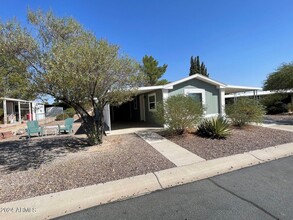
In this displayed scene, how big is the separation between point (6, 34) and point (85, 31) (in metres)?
2.39

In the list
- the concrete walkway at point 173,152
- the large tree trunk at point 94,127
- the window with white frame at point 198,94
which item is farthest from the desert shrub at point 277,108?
the large tree trunk at point 94,127

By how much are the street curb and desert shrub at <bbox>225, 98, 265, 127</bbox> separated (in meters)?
4.76

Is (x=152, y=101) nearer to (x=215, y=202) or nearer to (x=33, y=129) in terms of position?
(x=33, y=129)

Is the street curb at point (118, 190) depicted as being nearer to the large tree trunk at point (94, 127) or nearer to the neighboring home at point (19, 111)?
the large tree trunk at point (94, 127)

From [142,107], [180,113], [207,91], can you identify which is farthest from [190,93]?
[180,113]

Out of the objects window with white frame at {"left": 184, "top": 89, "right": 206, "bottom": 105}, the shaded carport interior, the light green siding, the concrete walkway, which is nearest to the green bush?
the concrete walkway

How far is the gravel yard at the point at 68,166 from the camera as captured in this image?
425cm

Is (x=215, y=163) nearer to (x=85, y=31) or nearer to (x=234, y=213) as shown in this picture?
(x=234, y=213)

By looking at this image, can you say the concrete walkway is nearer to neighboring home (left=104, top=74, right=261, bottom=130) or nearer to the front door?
neighboring home (left=104, top=74, right=261, bottom=130)

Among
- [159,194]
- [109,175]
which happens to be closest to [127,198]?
[159,194]

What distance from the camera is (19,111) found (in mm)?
22141

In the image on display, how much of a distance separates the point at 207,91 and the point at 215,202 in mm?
10892

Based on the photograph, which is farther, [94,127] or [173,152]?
[94,127]

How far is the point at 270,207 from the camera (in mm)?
3078
